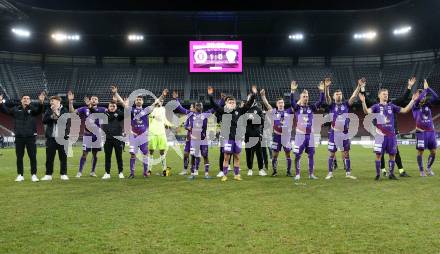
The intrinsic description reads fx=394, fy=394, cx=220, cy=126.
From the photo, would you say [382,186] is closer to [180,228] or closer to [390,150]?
[390,150]

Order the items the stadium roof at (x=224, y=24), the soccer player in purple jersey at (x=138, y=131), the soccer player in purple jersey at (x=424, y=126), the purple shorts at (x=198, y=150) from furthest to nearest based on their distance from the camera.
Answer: the stadium roof at (x=224, y=24), the soccer player in purple jersey at (x=138, y=131), the purple shorts at (x=198, y=150), the soccer player in purple jersey at (x=424, y=126)

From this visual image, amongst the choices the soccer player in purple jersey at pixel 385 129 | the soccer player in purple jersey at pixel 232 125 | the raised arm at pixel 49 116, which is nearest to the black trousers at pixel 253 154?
the soccer player in purple jersey at pixel 232 125

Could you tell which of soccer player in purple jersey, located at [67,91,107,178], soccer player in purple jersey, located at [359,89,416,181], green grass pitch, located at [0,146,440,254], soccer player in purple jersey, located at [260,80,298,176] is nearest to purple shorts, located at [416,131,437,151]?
soccer player in purple jersey, located at [359,89,416,181]

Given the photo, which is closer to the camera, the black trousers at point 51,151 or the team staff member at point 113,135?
the black trousers at point 51,151

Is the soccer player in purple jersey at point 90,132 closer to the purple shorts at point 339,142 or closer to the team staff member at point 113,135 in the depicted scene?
the team staff member at point 113,135

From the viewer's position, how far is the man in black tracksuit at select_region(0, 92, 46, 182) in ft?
41.3

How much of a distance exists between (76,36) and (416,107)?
47.5 m

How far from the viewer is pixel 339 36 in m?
53.3

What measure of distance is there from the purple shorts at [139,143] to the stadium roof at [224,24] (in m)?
32.7

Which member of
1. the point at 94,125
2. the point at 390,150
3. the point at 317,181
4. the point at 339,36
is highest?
the point at 339,36

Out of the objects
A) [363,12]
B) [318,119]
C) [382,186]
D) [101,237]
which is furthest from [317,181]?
[363,12]

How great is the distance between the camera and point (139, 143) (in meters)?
13.9

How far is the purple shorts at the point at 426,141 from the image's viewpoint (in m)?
13.3

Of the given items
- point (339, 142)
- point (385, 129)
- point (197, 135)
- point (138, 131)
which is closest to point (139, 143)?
point (138, 131)
